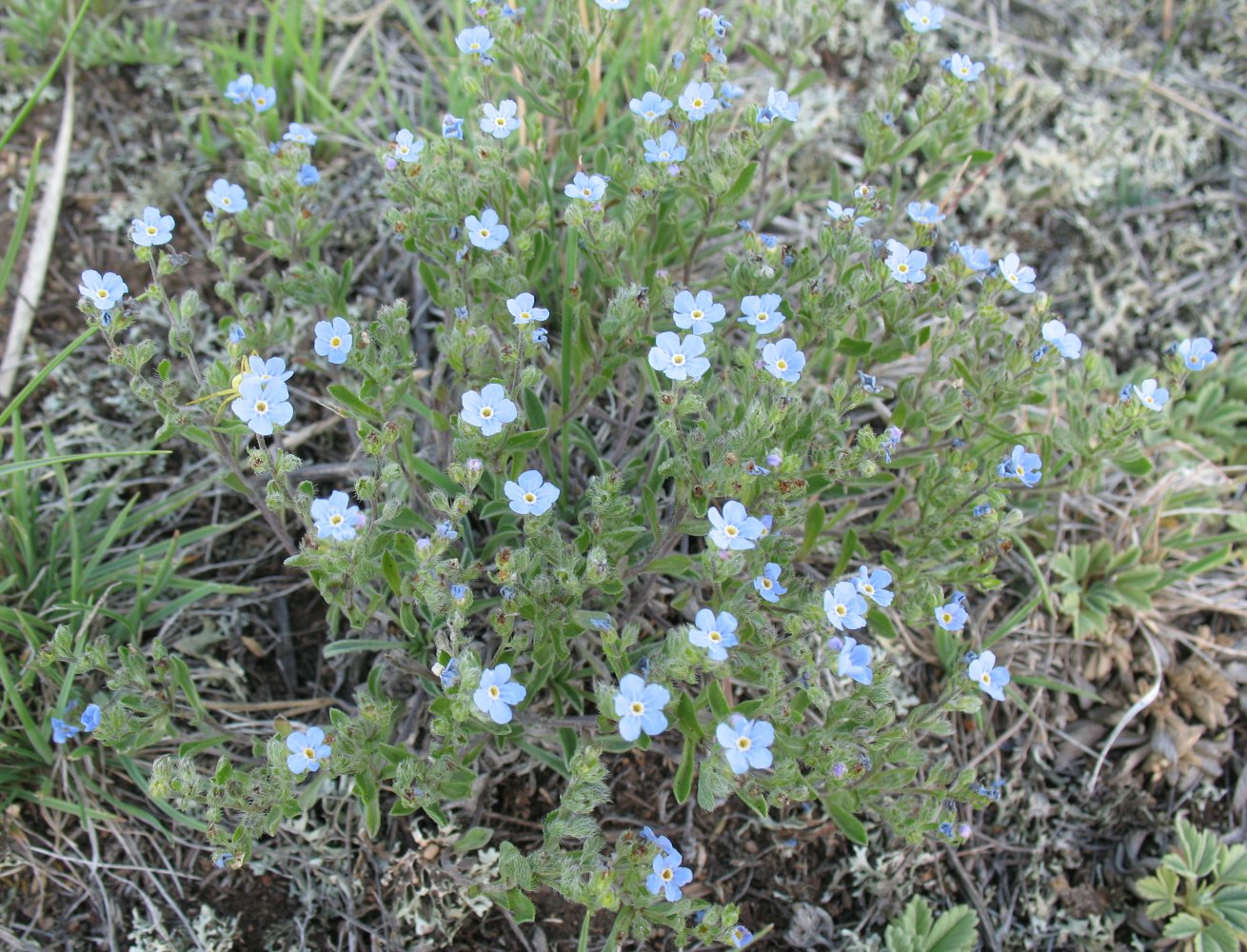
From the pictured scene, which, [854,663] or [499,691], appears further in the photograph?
[854,663]

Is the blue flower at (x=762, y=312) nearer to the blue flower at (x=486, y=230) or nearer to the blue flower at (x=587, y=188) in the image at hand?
the blue flower at (x=587, y=188)

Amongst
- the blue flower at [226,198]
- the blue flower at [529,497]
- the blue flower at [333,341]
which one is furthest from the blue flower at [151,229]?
the blue flower at [529,497]

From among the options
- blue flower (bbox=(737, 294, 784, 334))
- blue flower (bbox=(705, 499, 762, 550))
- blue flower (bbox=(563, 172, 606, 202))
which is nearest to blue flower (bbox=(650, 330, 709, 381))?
blue flower (bbox=(737, 294, 784, 334))

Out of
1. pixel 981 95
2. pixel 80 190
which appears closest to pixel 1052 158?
pixel 981 95

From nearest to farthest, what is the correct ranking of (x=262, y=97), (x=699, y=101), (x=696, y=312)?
(x=696, y=312)
(x=699, y=101)
(x=262, y=97)

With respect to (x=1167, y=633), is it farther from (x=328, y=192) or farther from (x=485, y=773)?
(x=328, y=192)

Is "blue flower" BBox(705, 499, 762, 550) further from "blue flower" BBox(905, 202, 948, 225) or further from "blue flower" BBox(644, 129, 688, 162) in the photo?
"blue flower" BBox(905, 202, 948, 225)

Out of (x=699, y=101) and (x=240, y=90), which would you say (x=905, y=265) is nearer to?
(x=699, y=101)

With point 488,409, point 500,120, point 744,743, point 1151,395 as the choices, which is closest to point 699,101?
point 500,120
